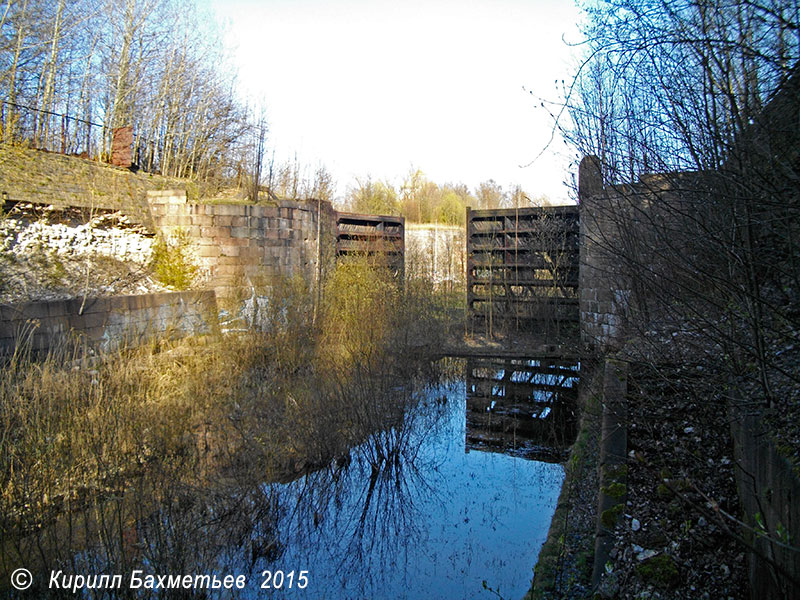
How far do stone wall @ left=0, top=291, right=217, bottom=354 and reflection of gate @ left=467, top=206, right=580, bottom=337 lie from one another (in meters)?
5.81

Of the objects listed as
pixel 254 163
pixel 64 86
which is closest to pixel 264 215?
pixel 254 163

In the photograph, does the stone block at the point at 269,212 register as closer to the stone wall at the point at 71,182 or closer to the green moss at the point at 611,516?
the stone wall at the point at 71,182

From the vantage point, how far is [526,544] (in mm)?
4352

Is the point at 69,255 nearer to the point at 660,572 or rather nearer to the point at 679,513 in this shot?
the point at 679,513

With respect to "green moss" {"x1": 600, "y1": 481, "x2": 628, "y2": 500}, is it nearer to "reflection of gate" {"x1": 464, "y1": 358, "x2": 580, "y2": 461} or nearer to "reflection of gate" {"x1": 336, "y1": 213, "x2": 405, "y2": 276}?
"reflection of gate" {"x1": 464, "y1": 358, "x2": 580, "y2": 461}

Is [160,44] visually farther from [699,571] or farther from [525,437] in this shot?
[699,571]

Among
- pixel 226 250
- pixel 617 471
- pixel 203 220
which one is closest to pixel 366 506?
pixel 617 471

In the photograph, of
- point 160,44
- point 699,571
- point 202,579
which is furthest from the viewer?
point 160,44

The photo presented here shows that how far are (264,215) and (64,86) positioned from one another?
714 centimetres

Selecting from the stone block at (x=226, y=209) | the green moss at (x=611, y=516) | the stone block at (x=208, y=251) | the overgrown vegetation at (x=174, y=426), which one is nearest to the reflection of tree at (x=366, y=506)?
the overgrown vegetation at (x=174, y=426)

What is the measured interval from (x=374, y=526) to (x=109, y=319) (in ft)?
17.2

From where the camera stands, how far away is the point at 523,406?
318 inches

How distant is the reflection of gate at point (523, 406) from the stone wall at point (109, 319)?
460 centimetres

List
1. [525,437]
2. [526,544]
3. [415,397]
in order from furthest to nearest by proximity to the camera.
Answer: [415,397], [525,437], [526,544]
